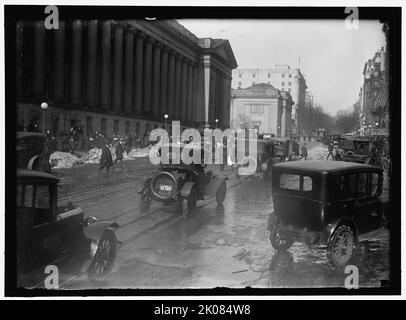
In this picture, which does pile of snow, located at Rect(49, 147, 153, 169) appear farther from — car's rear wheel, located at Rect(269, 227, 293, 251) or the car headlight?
car's rear wheel, located at Rect(269, 227, 293, 251)

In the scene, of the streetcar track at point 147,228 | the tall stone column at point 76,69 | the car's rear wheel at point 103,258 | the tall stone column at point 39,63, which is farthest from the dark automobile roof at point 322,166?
the tall stone column at point 39,63

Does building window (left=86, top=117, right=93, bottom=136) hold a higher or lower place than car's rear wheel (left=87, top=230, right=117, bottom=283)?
higher

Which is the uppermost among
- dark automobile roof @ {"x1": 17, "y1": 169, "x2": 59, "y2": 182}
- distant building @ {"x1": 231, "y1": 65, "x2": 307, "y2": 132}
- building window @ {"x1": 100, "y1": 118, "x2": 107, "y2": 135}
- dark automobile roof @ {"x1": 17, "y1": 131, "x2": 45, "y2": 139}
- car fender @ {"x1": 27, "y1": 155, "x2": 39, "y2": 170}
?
distant building @ {"x1": 231, "y1": 65, "x2": 307, "y2": 132}

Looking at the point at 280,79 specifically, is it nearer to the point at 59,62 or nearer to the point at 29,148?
the point at 59,62

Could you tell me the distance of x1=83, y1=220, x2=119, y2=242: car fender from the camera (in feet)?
18.1

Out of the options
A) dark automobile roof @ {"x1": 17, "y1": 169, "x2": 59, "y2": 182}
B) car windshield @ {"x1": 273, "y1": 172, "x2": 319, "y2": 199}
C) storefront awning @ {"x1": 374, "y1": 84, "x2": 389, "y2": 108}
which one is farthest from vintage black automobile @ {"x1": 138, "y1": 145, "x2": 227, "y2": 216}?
storefront awning @ {"x1": 374, "y1": 84, "x2": 389, "y2": 108}

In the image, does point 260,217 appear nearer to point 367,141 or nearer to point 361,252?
point 361,252

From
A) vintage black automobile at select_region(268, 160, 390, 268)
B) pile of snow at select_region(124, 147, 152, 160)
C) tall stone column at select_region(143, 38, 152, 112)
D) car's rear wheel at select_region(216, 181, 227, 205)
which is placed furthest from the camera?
car's rear wheel at select_region(216, 181, 227, 205)

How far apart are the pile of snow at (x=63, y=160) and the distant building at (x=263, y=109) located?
272cm

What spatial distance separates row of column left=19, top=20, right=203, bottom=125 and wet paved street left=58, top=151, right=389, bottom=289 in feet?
3.70

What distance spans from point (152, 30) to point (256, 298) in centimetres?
415

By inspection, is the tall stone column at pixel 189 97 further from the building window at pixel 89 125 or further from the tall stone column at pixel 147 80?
the building window at pixel 89 125

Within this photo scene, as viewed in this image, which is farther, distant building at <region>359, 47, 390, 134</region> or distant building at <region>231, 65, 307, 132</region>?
distant building at <region>231, 65, 307, 132</region>
